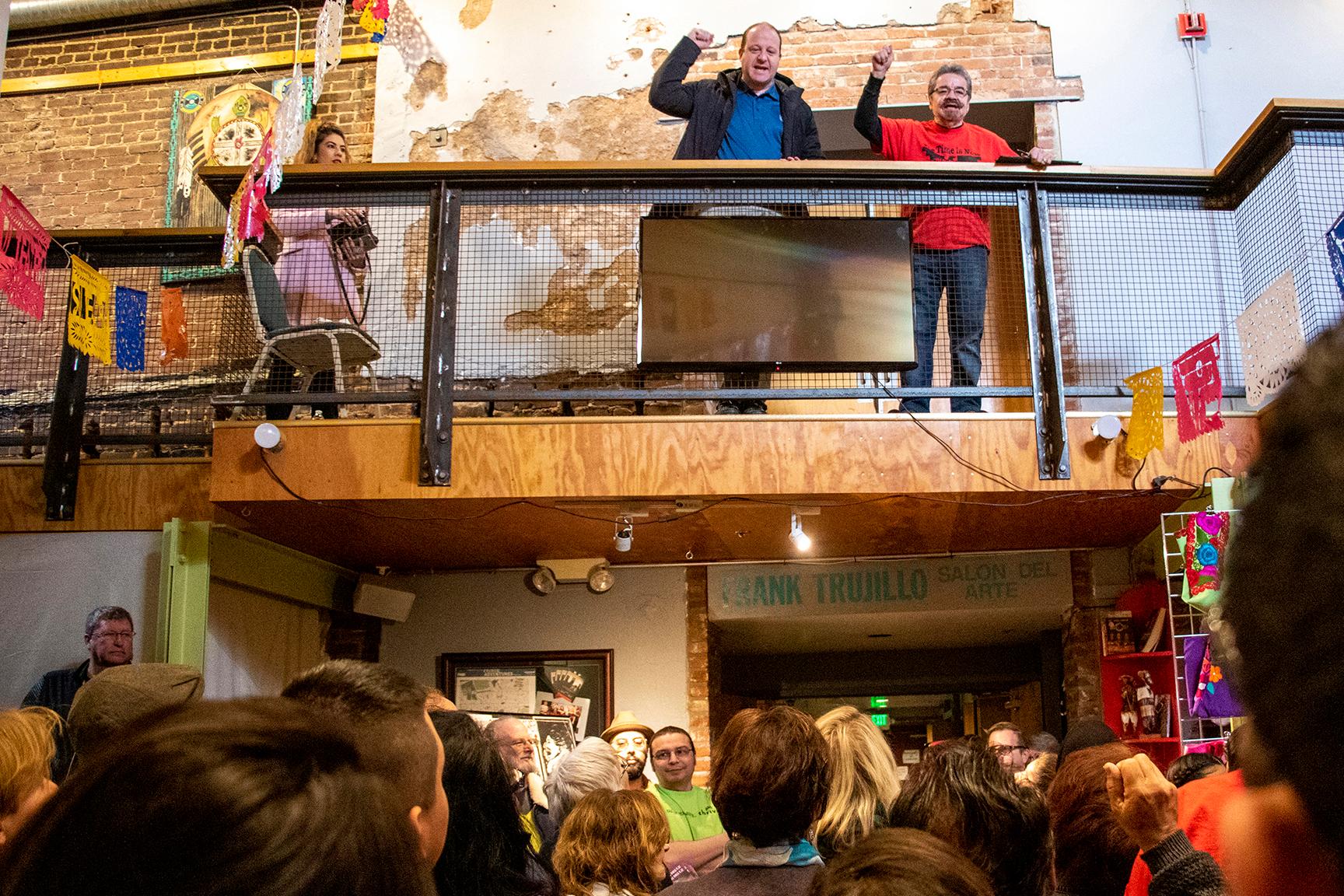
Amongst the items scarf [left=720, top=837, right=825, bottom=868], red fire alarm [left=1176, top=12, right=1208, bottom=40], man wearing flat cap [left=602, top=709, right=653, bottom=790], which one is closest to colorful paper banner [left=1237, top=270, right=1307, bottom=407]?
scarf [left=720, top=837, right=825, bottom=868]

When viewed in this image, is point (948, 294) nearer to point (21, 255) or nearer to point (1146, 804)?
point (1146, 804)

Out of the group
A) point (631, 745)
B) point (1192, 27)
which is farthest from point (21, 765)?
point (1192, 27)

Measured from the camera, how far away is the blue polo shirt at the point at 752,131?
6.09 meters

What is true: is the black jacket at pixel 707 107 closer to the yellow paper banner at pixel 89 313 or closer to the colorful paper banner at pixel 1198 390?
the colorful paper banner at pixel 1198 390

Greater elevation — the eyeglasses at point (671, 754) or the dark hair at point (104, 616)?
the dark hair at point (104, 616)

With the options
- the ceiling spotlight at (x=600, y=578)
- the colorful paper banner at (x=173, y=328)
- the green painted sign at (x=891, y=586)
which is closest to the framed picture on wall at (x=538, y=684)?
the ceiling spotlight at (x=600, y=578)

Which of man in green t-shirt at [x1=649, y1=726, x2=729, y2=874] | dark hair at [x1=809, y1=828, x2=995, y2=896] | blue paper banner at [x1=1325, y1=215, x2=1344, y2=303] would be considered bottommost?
man in green t-shirt at [x1=649, y1=726, x2=729, y2=874]

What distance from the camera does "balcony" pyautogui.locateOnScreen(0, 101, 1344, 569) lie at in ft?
17.0

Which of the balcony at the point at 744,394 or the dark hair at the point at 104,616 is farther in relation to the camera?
the dark hair at the point at 104,616

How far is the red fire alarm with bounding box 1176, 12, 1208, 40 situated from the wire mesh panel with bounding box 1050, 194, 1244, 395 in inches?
79.6

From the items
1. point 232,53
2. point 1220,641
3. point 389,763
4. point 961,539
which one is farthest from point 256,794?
point 232,53

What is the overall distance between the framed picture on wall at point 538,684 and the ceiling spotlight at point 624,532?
143 cm

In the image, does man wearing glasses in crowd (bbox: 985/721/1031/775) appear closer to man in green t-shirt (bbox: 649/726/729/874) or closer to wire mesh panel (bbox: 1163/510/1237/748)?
wire mesh panel (bbox: 1163/510/1237/748)

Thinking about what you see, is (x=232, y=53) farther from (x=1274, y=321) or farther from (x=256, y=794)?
(x=256, y=794)
